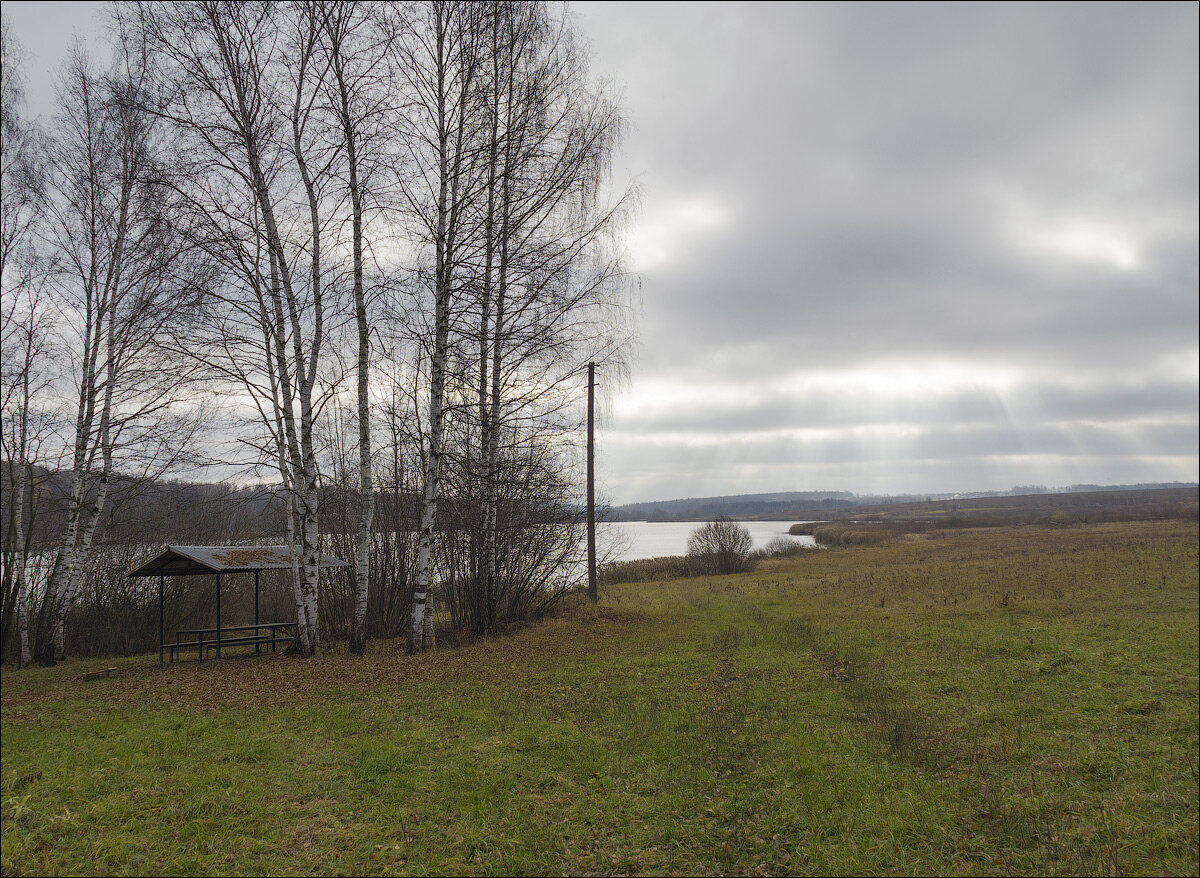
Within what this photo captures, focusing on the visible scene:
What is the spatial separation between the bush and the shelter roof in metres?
24.3

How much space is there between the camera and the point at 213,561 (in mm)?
10953

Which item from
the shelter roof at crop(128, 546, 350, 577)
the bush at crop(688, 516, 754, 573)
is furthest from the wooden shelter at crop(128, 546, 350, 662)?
the bush at crop(688, 516, 754, 573)

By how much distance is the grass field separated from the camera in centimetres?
437

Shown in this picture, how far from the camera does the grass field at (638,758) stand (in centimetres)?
437

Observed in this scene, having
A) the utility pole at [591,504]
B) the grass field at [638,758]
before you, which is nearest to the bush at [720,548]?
the utility pole at [591,504]

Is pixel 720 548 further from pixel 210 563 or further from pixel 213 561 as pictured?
pixel 210 563

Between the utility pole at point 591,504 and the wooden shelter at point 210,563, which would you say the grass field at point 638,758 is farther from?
the utility pole at point 591,504

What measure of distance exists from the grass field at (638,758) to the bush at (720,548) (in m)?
22.5

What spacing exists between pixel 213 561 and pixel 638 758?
8.43m

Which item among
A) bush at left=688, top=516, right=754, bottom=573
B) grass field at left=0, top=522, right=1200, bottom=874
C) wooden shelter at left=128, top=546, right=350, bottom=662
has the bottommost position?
bush at left=688, top=516, right=754, bottom=573

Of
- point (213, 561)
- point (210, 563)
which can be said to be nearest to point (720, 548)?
point (213, 561)

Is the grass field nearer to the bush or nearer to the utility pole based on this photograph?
the utility pole

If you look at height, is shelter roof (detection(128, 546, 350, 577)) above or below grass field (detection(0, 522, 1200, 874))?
above

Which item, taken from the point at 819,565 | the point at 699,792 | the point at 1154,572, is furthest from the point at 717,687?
the point at 819,565
